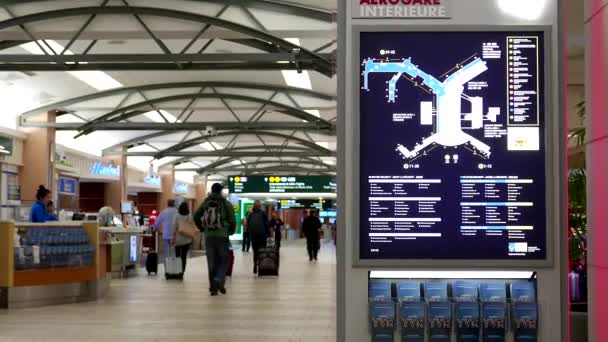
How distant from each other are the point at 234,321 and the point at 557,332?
612cm

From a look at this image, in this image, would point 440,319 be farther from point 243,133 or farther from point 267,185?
point 267,185

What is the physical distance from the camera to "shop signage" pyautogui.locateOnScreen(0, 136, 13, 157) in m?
23.0

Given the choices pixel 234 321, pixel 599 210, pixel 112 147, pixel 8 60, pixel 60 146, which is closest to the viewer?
pixel 599 210

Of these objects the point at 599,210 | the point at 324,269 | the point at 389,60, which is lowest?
the point at 324,269

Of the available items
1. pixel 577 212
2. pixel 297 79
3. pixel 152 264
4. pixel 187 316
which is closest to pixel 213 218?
pixel 187 316

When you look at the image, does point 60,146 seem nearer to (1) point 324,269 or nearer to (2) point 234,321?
(1) point 324,269

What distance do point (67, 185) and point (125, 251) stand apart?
47.9ft

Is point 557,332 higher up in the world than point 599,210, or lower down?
lower down

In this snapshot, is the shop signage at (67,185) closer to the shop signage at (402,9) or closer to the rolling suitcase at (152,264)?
the rolling suitcase at (152,264)

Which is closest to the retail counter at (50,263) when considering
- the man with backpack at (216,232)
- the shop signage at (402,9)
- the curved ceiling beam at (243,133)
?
the man with backpack at (216,232)

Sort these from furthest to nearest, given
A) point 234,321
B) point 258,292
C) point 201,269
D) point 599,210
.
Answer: point 201,269, point 258,292, point 234,321, point 599,210

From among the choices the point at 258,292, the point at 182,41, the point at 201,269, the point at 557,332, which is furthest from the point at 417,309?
the point at 201,269

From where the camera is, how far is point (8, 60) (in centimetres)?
1611

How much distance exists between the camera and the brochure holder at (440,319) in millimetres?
3951
